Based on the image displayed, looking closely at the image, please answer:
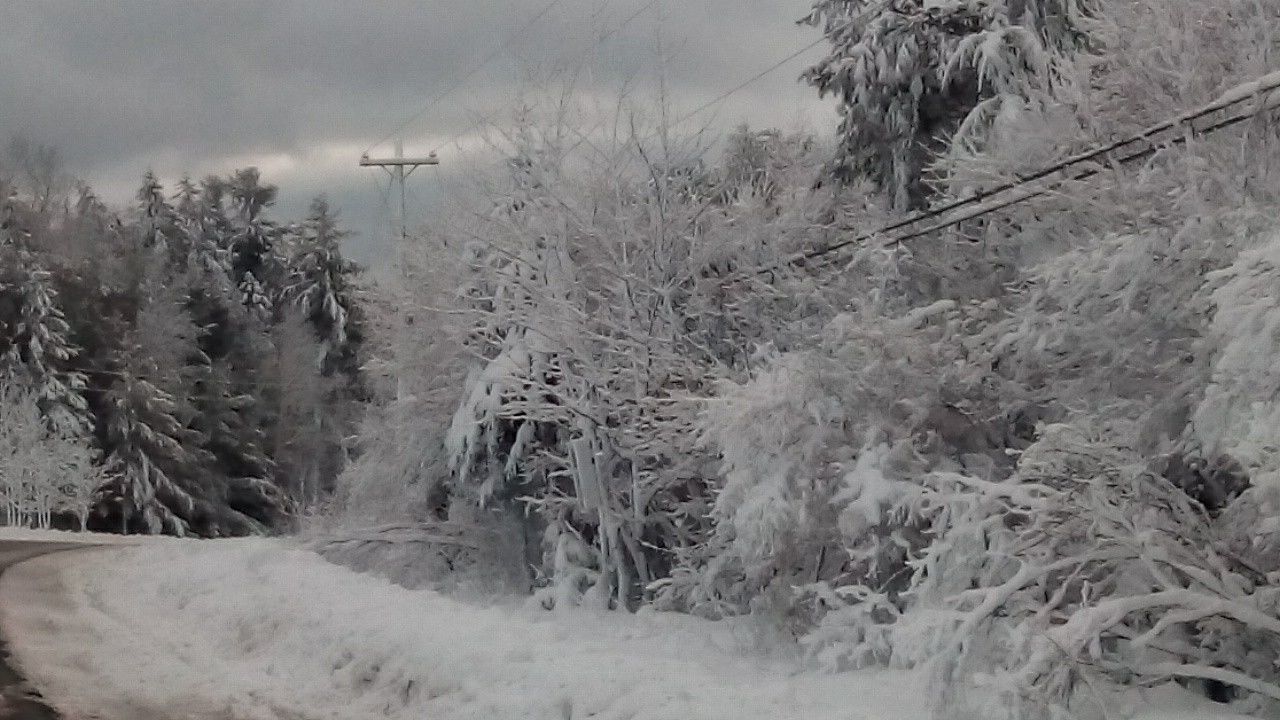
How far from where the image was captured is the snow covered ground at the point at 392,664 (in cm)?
926

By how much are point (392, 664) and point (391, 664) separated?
0.02m

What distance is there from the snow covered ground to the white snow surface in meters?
0.02

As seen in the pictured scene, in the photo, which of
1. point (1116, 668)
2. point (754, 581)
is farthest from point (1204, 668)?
point (754, 581)

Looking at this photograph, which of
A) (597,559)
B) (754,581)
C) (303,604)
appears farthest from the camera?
(597,559)

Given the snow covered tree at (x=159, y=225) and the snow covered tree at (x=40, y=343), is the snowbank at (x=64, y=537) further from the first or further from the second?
the snow covered tree at (x=159, y=225)

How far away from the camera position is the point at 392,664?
11.1 m

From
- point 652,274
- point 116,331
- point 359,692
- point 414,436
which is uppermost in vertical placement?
point 116,331

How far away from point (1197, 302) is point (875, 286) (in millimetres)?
4963

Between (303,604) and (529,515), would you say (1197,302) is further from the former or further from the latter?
(529,515)

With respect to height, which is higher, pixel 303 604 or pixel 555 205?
pixel 555 205

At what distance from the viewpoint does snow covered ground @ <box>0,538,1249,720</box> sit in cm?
926

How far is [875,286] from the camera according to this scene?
13.4 meters

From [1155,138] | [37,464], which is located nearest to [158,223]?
[37,464]

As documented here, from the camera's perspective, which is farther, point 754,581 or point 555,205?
point 555,205
